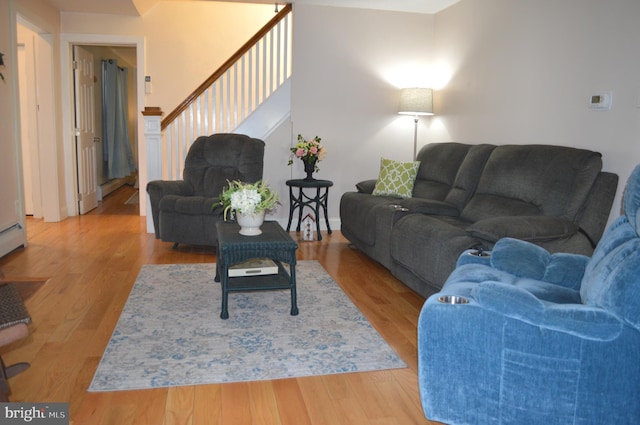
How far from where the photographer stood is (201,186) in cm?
496

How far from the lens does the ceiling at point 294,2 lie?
17.2 ft

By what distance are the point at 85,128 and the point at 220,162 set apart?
2.72 meters

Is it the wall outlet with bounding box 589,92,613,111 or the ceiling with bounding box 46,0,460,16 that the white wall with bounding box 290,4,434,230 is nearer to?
the ceiling with bounding box 46,0,460,16

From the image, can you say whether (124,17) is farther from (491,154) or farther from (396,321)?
(396,321)

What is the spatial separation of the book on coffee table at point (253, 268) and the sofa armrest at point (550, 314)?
1.70 m

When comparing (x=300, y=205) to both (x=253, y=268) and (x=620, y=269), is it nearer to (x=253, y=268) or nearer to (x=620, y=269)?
(x=253, y=268)

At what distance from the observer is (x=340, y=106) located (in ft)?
18.4

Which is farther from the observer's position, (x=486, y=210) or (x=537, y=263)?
(x=486, y=210)

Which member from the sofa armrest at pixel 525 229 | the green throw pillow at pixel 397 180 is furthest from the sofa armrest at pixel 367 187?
the sofa armrest at pixel 525 229

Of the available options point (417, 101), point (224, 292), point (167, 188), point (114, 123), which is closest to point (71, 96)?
point (167, 188)

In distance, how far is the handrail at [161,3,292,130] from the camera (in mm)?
5387

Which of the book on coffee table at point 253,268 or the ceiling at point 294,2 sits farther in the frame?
the ceiling at point 294,2

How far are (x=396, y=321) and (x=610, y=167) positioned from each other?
1630 mm

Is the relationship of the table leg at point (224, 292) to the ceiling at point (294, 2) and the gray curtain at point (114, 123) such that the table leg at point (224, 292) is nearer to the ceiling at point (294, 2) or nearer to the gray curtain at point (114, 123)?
the ceiling at point (294, 2)
